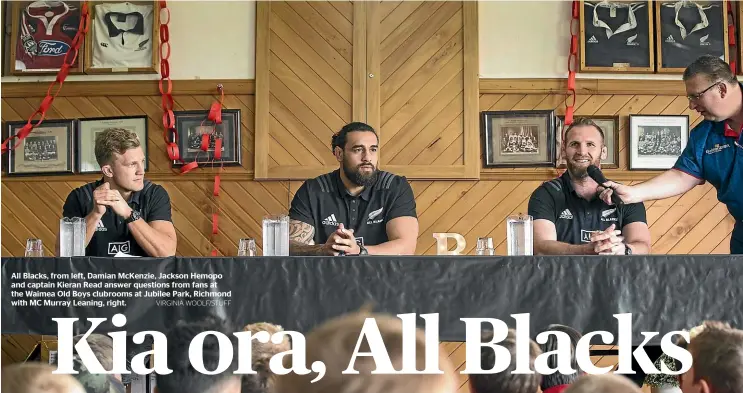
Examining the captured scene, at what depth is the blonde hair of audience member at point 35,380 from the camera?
2.18 m

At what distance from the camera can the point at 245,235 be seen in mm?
5094

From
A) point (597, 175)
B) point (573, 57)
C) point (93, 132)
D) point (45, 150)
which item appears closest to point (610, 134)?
point (573, 57)

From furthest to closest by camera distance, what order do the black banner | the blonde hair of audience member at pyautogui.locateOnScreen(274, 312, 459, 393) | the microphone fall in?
1. the microphone
2. the black banner
3. the blonde hair of audience member at pyautogui.locateOnScreen(274, 312, 459, 393)

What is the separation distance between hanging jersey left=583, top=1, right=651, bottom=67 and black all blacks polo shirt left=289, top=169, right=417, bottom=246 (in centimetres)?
171

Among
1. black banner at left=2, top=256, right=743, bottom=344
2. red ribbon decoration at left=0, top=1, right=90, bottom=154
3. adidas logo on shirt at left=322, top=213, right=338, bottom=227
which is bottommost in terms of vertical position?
black banner at left=2, top=256, right=743, bottom=344

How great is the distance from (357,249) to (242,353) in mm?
716

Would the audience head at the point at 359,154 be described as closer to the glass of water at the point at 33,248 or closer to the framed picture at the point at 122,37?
the glass of water at the point at 33,248

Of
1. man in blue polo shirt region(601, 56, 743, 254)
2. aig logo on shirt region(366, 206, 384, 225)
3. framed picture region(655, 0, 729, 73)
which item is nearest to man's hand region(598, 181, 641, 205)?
man in blue polo shirt region(601, 56, 743, 254)

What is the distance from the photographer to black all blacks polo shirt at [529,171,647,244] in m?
3.77

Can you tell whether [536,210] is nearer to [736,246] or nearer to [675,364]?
[736,246]

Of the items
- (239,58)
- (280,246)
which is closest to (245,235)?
(239,58)

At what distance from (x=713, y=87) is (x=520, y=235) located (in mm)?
1013

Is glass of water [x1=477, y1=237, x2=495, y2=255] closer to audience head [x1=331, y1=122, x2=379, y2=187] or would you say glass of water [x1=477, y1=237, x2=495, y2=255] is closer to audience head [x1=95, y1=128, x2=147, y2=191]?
audience head [x1=331, y1=122, x2=379, y2=187]

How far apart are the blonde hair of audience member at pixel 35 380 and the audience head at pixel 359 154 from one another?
1.79 meters
